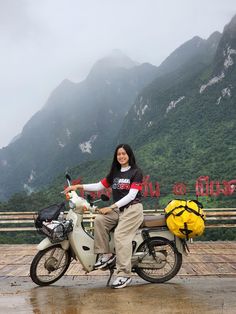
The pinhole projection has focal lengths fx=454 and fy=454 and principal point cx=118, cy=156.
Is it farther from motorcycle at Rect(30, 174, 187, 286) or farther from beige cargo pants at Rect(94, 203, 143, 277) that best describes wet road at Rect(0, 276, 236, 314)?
beige cargo pants at Rect(94, 203, 143, 277)

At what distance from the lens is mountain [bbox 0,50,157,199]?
516 ft

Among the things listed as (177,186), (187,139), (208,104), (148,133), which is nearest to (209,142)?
(187,139)

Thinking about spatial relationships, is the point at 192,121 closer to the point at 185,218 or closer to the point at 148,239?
the point at 148,239

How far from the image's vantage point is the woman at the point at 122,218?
16.7ft

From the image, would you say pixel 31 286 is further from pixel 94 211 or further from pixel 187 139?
pixel 187 139

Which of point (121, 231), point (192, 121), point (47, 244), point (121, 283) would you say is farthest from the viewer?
point (192, 121)

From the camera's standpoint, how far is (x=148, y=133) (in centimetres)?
10044

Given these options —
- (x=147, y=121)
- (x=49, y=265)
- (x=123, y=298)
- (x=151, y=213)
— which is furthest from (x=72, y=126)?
(x=123, y=298)

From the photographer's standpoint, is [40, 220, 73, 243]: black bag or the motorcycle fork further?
the motorcycle fork

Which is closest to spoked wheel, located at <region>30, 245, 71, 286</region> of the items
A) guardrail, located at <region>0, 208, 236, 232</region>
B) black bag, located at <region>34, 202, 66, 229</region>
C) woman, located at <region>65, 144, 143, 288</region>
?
black bag, located at <region>34, 202, 66, 229</region>

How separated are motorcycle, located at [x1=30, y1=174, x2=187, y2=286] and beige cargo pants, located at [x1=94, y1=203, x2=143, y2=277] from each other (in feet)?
0.37

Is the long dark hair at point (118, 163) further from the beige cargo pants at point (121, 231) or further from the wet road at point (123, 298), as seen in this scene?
the wet road at point (123, 298)

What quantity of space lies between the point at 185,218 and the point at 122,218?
720 millimetres

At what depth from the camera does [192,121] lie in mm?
89750
